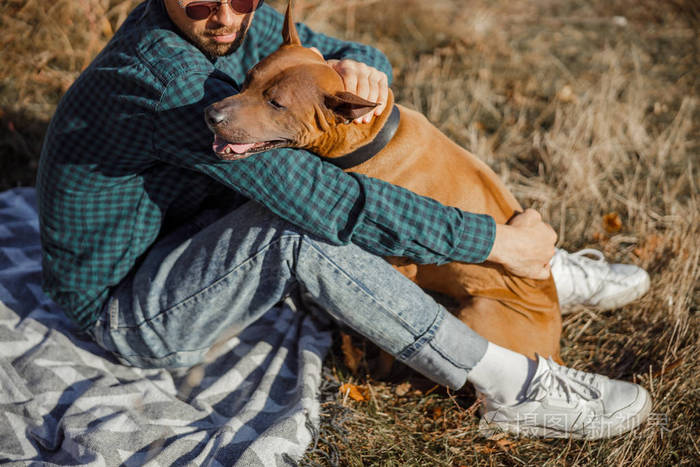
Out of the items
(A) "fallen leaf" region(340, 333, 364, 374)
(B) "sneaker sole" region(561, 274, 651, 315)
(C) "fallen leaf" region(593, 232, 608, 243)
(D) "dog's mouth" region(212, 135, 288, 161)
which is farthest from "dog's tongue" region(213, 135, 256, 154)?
(C) "fallen leaf" region(593, 232, 608, 243)

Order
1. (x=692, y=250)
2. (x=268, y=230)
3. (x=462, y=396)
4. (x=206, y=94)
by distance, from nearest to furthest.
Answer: (x=206, y=94), (x=268, y=230), (x=462, y=396), (x=692, y=250)

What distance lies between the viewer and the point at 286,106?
2334mm

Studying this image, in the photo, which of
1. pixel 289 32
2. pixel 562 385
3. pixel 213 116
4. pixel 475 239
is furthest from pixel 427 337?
pixel 289 32

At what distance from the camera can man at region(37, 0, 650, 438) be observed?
2.27 m

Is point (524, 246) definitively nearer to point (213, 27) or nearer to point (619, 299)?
point (619, 299)

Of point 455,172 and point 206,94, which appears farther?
point 455,172

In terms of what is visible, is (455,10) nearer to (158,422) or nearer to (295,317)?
(295,317)

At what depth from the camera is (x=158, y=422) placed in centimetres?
265

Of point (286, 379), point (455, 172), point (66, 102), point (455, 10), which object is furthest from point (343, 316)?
point (455, 10)

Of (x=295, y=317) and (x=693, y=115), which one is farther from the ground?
(x=693, y=115)

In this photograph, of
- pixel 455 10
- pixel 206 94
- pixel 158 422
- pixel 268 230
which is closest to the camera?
pixel 206 94

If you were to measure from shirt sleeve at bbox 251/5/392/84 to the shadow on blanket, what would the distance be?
1.55 meters

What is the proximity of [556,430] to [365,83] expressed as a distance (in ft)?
6.29

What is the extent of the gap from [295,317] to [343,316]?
2.91 feet
